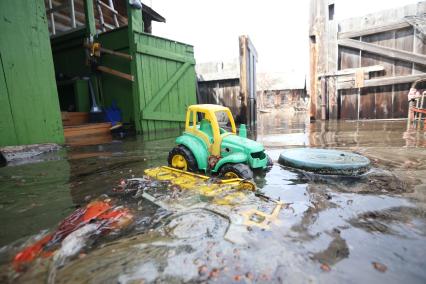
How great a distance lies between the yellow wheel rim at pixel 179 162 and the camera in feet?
12.7

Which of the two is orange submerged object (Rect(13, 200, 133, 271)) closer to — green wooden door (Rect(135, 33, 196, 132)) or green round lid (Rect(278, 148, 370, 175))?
green round lid (Rect(278, 148, 370, 175))

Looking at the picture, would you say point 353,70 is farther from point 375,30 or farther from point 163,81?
point 163,81

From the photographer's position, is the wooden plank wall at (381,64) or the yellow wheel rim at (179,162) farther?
the wooden plank wall at (381,64)

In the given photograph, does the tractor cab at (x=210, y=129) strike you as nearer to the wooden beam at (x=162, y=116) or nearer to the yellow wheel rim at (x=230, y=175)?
the yellow wheel rim at (x=230, y=175)

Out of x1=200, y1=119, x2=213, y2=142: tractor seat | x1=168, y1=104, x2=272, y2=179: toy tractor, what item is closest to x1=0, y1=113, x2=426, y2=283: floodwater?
x1=168, y1=104, x2=272, y2=179: toy tractor

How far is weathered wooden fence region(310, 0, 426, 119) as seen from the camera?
8953mm

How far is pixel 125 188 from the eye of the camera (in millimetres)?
3055

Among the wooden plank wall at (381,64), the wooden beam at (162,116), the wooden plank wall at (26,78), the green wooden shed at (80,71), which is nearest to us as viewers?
the wooden plank wall at (26,78)

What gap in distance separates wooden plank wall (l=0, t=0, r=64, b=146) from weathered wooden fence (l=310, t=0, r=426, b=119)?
30.5 feet

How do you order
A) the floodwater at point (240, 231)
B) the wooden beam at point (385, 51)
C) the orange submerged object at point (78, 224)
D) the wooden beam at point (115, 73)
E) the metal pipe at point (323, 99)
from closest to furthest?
the floodwater at point (240, 231) < the orange submerged object at point (78, 224) < the wooden beam at point (115, 73) < the wooden beam at point (385, 51) < the metal pipe at point (323, 99)

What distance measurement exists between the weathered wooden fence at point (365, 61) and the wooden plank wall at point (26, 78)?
9310 mm

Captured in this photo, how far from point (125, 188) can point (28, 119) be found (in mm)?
3796

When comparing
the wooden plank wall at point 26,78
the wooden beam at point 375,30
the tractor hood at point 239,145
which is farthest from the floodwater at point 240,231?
the wooden beam at point 375,30

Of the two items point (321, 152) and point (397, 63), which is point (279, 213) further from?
point (397, 63)
